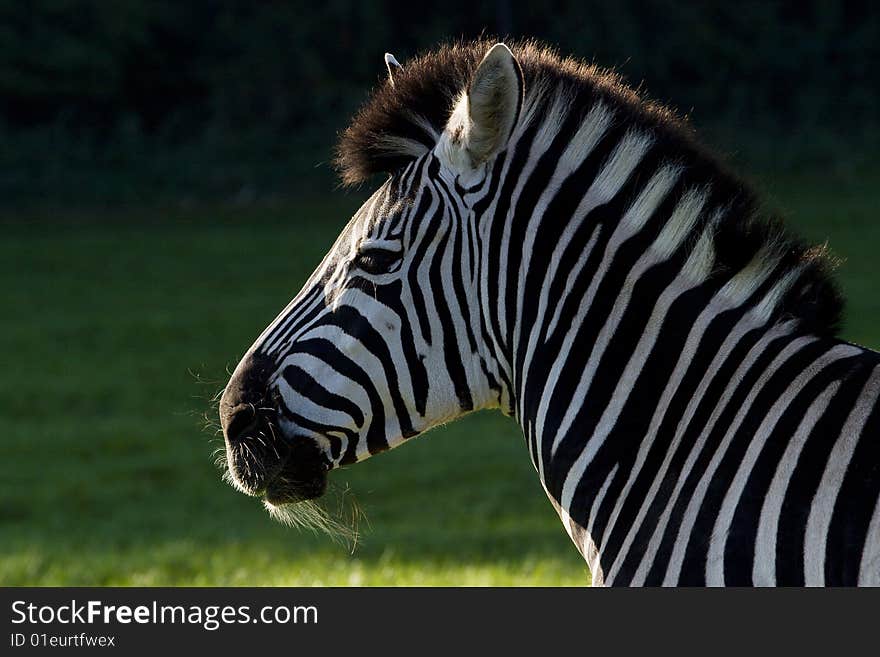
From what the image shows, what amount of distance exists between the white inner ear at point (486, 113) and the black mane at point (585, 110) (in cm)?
15

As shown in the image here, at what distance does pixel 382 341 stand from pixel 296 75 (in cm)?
2677

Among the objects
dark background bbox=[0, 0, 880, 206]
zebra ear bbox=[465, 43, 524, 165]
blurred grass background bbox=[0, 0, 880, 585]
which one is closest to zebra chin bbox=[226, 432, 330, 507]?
zebra ear bbox=[465, 43, 524, 165]

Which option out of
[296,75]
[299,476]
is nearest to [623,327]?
[299,476]

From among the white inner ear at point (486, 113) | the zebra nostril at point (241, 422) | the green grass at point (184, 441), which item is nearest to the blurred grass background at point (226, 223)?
the green grass at point (184, 441)

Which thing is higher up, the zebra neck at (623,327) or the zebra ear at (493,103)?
the zebra ear at (493,103)

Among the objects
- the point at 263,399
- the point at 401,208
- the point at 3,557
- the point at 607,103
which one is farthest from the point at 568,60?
the point at 3,557

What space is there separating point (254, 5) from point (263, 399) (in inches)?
1126

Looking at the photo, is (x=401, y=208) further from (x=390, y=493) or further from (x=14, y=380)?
(x=14, y=380)

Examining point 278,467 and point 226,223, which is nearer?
point 278,467

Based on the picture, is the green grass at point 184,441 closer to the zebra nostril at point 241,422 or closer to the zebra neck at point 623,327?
the zebra neck at point 623,327

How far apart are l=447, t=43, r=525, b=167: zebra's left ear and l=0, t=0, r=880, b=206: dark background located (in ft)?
77.6

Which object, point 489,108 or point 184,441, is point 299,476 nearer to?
point 489,108

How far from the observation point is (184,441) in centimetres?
1286

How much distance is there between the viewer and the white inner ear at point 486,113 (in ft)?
9.50
